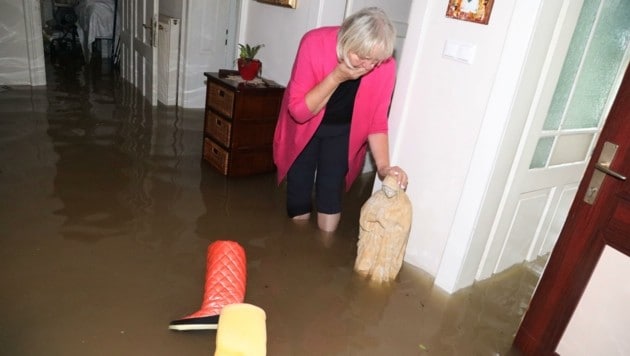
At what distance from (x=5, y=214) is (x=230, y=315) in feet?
5.82

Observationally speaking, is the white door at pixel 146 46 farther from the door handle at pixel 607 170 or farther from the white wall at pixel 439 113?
the door handle at pixel 607 170

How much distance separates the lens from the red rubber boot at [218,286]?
1484 millimetres

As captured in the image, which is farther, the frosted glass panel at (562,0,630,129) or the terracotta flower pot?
the terracotta flower pot

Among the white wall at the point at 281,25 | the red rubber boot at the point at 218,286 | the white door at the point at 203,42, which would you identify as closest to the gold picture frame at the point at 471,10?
the white wall at the point at 281,25

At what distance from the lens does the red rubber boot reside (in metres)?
1.48

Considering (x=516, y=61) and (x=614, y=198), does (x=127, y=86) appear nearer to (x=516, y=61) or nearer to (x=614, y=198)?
(x=516, y=61)

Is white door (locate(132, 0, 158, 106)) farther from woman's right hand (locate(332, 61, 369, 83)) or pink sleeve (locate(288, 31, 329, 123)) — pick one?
woman's right hand (locate(332, 61, 369, 83))

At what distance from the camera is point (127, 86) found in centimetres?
500

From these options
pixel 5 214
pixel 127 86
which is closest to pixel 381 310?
pixel 5 214

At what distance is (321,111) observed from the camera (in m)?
1.99

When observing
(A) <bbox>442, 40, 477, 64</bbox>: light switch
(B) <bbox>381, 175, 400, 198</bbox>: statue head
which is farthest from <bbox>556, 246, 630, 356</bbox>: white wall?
(A) <bbox>442, 40, 477, 64</bbox>: light switch

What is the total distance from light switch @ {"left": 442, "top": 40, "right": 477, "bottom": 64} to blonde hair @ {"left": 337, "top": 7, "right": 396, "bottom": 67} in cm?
34

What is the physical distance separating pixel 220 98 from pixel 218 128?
209 millimetres

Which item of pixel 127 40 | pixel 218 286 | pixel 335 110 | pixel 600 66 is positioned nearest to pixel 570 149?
pixel 600 66
